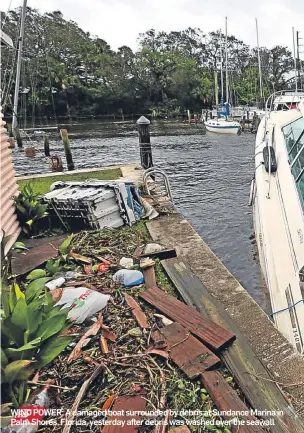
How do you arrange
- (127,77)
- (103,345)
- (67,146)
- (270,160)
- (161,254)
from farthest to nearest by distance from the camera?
(127,77), (67,146), (270,160), (161,254), (103,345)

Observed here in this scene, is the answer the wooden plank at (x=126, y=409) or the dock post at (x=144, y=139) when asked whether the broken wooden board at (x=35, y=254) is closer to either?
the wooden plank at (x=126, y=409)

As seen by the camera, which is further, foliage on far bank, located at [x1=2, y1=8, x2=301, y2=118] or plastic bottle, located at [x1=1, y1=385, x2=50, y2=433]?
foliage on far bank, located at [x1=2, y1=8, x2=301, y2=118]

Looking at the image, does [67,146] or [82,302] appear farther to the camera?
[67,146]

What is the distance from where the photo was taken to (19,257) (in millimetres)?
4371

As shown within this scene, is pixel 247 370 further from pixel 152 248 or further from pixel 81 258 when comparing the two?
pixel 81 258

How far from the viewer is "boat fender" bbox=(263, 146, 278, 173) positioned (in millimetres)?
5625

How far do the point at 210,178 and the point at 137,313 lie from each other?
10.2 m

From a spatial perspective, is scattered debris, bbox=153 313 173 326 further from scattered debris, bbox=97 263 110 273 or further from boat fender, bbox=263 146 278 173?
boat fender, bbox=263 146 278 173

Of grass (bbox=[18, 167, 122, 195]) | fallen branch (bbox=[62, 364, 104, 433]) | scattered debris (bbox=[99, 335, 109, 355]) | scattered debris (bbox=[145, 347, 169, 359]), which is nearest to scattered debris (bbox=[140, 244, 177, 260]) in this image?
scattered debris (bbox=[99, 335, 109, 355])

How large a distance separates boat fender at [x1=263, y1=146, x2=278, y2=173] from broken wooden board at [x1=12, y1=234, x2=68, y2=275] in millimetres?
3602

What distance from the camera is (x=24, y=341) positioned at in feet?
7.00

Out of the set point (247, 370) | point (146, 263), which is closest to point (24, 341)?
point (247, 370)

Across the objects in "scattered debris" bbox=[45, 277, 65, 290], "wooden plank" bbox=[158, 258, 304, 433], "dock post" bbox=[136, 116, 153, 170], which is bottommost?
"wooden plank" bbox=[158, 258, 304, 433]

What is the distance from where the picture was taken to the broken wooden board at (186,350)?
2.43m
